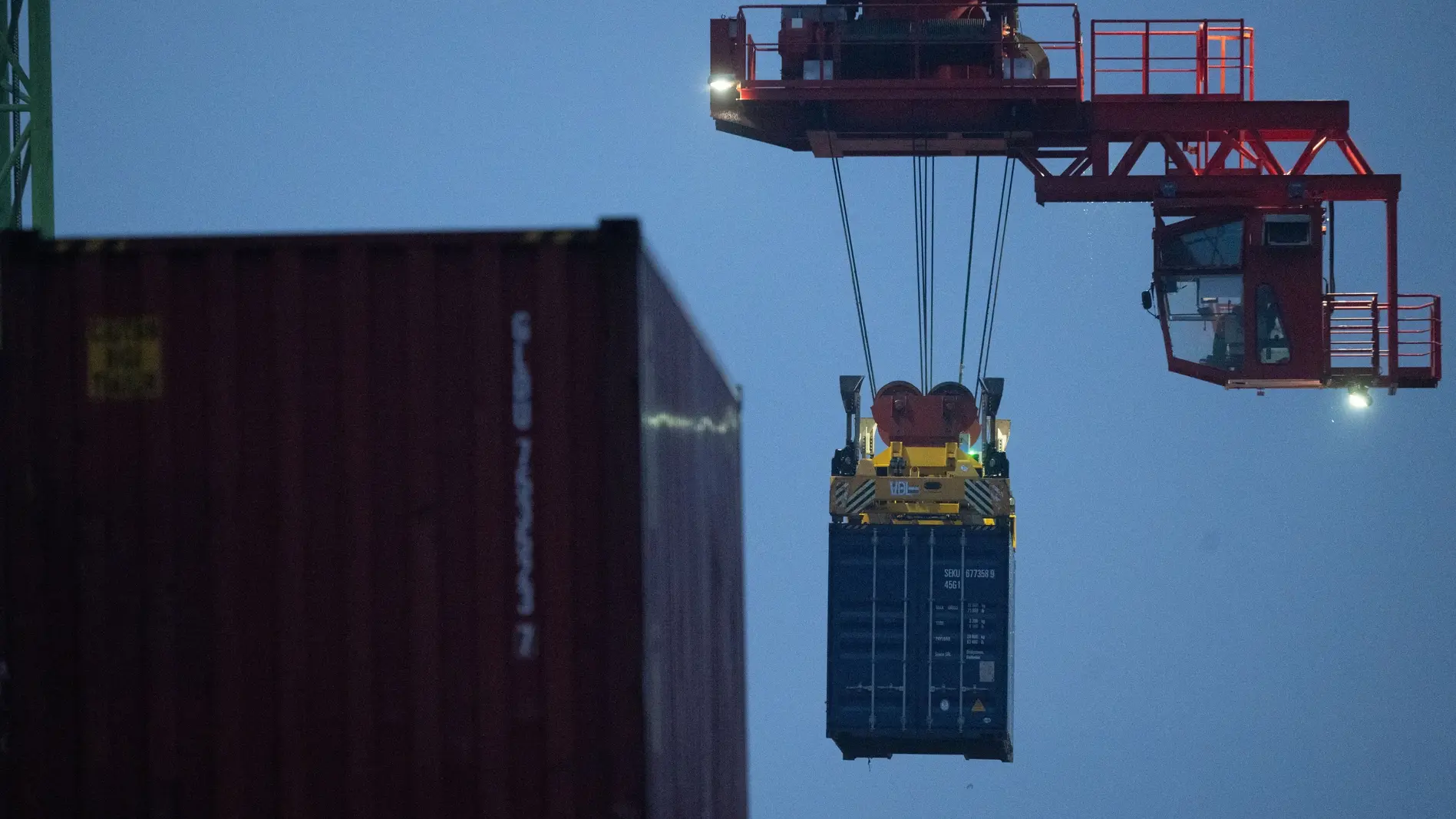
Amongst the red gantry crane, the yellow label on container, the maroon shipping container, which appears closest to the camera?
the maroon shipping container

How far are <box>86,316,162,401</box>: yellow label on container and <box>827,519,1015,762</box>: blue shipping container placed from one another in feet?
44.3

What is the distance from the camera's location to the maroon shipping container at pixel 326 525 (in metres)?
8.13

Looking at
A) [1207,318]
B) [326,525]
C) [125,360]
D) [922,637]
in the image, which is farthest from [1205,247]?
[125,360]

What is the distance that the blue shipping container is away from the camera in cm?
2102

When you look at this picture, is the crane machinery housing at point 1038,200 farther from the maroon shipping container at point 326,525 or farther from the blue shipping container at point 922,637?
the maroon shipping container at point 326,525

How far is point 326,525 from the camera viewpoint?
326 inches

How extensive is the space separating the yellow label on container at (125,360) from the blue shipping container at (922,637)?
1349cm

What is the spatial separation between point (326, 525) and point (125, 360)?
1.14 metres

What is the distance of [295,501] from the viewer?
8.30 metres

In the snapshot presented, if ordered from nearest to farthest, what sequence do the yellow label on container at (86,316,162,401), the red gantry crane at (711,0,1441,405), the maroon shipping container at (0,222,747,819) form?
the maroon shipping container at (0,222,747,819)
the yellow label on container at (86,316,162,401)
the red gantry crane at (711,0,1441,405)

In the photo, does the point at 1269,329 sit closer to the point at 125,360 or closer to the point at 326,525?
the point at 326,525

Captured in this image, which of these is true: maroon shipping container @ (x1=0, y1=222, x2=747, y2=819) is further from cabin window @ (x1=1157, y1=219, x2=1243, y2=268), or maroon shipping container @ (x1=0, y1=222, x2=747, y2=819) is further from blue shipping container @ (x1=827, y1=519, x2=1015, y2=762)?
cabin window @ (x1=1157, y1=219, x2=1243, y2=268)

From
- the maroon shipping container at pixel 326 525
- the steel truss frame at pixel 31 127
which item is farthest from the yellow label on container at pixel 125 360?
the steel truss frame at pixel 31 127

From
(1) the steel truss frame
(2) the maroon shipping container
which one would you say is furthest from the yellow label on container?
(1) the steel truss frame
